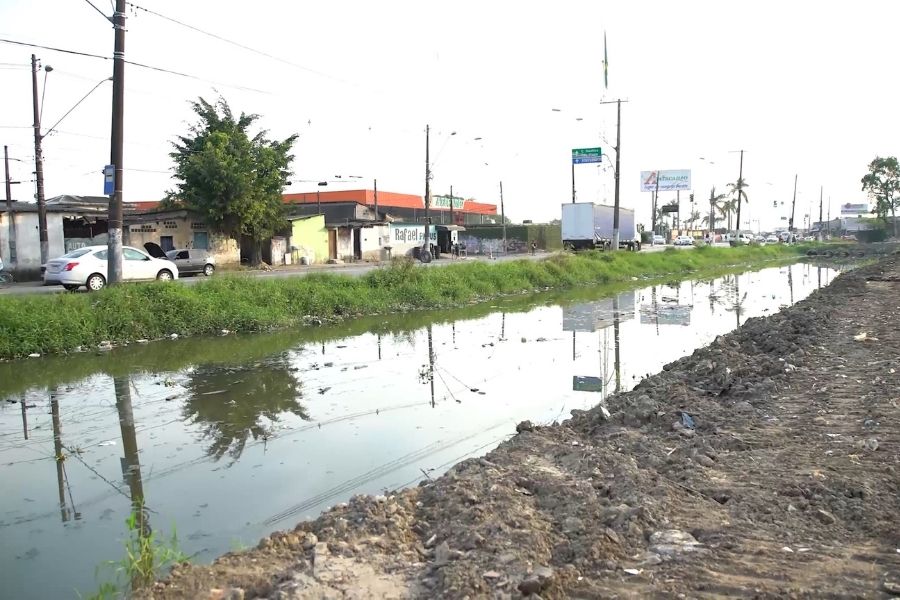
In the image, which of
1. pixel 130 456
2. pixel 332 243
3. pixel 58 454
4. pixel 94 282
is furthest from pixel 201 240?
pixel 130 456

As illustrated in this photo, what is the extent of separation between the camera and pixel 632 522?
4.46 meters

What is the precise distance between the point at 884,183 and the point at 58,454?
85279 millimetres

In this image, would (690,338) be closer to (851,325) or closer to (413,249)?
(851,325)

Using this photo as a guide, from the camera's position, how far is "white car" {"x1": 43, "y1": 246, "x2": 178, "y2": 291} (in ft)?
70.0

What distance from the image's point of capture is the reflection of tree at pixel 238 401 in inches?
314

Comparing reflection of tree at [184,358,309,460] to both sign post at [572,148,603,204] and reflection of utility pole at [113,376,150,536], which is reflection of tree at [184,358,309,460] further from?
sign post at [572,148,603,204]

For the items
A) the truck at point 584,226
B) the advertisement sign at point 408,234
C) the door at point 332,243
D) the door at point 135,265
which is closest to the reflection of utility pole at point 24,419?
the door at point 135,265

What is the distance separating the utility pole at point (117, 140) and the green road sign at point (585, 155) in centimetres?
4209

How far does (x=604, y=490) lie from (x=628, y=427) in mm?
1967

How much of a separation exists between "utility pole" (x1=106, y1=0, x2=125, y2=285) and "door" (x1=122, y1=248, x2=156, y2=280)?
6.62 metres

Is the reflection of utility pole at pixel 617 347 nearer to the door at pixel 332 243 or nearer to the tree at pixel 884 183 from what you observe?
the door at pixel 332 243

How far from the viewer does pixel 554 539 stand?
434cm

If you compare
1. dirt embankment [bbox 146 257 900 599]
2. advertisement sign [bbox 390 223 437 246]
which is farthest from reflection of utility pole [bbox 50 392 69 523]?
advertisement sign [bbox 390 223 437 246]

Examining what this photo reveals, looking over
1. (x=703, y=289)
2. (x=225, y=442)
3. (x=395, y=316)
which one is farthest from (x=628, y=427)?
(x=703, y=289)
